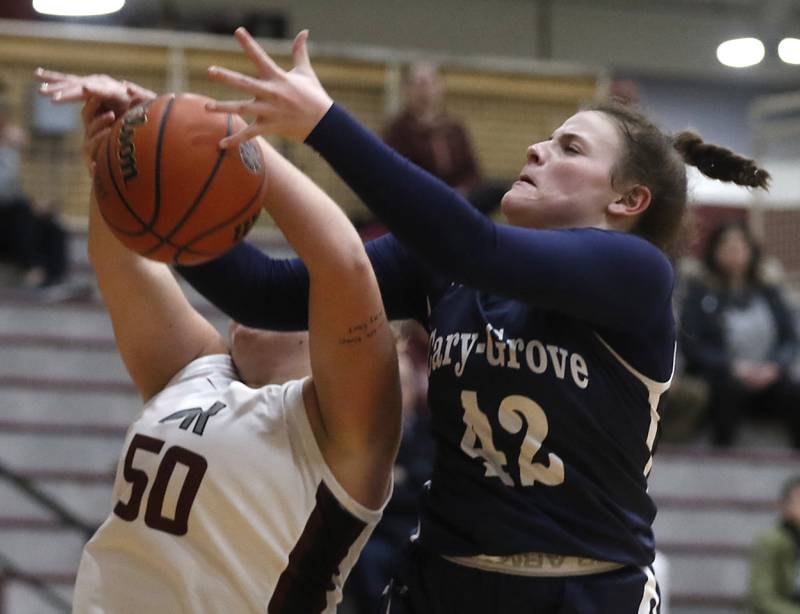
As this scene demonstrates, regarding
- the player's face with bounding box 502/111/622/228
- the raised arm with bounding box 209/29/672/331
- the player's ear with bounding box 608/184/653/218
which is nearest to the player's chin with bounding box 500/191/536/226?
the player's face with bounding box 502/111/622/228

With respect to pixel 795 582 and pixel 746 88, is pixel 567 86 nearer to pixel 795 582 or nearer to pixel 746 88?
pixel 795 582

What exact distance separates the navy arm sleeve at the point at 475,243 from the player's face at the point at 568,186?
0.20 meters

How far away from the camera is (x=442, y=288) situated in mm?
2600

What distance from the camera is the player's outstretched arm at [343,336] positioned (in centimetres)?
236

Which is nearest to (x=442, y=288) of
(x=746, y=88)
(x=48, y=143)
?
(x=48, y=143)

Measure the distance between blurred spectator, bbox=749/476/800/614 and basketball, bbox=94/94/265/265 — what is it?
200 inches

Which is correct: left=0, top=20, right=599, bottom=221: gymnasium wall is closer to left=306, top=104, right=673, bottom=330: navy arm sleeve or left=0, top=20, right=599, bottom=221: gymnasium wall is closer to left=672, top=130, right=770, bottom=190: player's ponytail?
left=672, top=130, right=770, bottom=190: player's ponytail

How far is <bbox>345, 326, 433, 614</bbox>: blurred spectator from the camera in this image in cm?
571

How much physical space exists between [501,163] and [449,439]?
782 cm

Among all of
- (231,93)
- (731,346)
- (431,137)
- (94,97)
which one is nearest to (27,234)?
(231,93)

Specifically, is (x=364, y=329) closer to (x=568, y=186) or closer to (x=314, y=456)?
(x=314, y=456)

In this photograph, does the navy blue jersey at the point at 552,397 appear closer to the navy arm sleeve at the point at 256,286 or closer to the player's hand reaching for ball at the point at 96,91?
the navy arm sleeve at the point at 256,286

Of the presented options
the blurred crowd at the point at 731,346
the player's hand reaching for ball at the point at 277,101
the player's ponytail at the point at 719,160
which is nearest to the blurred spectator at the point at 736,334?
the blurred crowd at the point at 731,346

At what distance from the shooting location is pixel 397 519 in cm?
584
